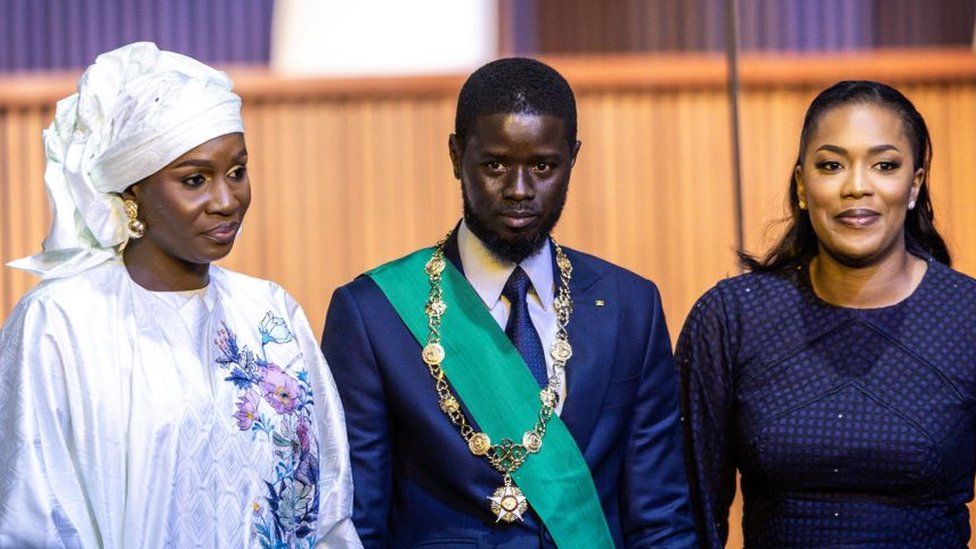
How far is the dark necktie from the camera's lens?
8.68 ft

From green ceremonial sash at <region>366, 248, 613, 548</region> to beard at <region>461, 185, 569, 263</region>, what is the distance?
0.10 metres

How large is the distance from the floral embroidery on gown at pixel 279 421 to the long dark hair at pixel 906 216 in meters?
0.96

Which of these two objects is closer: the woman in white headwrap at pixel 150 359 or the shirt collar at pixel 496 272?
the woman in white headwrap at pixel 150 359

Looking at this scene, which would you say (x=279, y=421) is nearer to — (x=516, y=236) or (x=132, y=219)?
(x=132, y=219)

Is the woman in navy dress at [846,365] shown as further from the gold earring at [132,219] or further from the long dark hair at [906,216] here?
the gold earring at [132,219]

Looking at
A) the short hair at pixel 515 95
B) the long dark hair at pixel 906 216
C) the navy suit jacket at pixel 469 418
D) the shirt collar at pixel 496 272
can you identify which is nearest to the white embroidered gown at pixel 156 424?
the navy suit jacket at pixel 469 418

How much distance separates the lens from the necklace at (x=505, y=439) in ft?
8.39

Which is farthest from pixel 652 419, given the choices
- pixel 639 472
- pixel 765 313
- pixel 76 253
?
pixel 76 253

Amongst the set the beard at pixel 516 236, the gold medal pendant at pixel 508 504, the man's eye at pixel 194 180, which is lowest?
the gold medal pendant at pixel 508 504

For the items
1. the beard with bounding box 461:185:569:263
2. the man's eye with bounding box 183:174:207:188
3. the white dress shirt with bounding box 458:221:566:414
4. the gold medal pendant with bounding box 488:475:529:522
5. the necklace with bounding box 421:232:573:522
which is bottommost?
the gold medal pendant with bounding box 488:475:529:522

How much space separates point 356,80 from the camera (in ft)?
16.0

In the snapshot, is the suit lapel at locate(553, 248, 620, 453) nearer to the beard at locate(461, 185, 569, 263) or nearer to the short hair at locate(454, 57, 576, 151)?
the beard at locate(461, 185, 569, 263)

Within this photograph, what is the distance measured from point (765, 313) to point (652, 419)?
0.33m

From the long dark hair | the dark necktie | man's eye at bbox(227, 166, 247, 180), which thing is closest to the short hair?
the dark necktie
